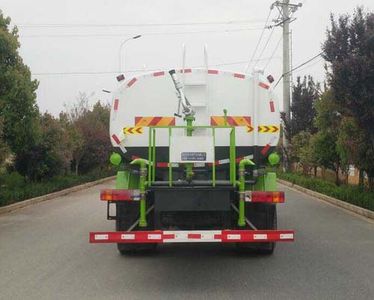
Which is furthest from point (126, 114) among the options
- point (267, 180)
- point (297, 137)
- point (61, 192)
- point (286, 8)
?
point (286, 8)

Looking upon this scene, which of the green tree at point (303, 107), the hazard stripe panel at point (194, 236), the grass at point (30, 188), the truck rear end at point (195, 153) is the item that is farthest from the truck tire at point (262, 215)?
the green tree at point (303, 107)

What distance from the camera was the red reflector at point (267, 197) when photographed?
786 cm

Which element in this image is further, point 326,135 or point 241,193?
point 326,135

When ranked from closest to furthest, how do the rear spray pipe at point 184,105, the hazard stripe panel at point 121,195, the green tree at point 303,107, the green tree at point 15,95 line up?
1. the hazard stripe panel at point 121,195
2. the rear spray pipe at point 184,105
3. the green tree at point 15,95
4. the green tree at point 303,107

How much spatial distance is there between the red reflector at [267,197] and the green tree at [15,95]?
10518 millimetres

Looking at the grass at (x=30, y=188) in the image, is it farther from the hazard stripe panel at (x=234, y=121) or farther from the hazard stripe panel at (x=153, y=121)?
the hazard stripe panel at (x=234, y=121)

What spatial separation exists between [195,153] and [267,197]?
1214 mm

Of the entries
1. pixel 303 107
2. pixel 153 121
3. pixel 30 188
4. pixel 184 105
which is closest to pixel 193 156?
pixel 184 105

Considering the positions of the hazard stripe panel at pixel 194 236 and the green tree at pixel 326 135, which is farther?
the green tree at pixel 326 135

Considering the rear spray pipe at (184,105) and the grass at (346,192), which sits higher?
the rear spray pipe at (184,105)

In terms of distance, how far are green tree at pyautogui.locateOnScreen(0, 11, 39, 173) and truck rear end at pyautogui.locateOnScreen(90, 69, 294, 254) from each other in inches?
351

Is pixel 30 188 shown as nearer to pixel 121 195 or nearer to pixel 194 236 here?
pixel 121 195

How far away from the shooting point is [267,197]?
7898 mm

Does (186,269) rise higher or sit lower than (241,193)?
lower
